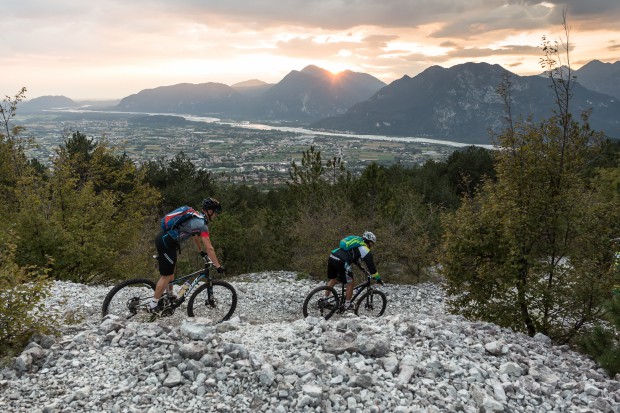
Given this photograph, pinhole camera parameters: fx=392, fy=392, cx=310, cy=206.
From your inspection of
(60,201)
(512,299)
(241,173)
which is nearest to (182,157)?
(60,201)

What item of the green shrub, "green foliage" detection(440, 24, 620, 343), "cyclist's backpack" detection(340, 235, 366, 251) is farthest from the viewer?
"cyclist's backpack" detection(340, 235, 366, 251)

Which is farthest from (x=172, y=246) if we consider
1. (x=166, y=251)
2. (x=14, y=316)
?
(x=14, y=316)

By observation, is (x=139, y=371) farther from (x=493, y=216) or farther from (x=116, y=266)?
(x=116, y=266)

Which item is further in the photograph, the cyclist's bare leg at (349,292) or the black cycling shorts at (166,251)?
the cyclist's bare leg at (349,292)

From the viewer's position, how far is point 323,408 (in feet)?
17.7

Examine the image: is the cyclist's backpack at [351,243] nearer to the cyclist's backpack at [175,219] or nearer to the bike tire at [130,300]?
the cyclist's backpack at [175,219]

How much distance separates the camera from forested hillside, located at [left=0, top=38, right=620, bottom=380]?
27.4 ft

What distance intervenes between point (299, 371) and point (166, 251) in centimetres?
418

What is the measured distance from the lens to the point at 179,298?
9000mm

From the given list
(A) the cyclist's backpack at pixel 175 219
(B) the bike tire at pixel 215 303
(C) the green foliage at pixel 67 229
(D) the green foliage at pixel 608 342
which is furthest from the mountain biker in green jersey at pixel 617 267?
(C) the green foliage at pixel 67 229

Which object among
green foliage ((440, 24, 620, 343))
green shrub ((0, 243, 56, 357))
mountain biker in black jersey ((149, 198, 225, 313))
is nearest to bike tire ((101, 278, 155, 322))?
mountain biker in black jersey ((149, 198, 225, 313))

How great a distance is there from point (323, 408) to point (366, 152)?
14411 cm

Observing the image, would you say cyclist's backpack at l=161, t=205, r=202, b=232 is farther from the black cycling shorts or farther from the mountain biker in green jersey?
the mountain biker in green jersey

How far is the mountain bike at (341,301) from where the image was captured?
1091 cm
